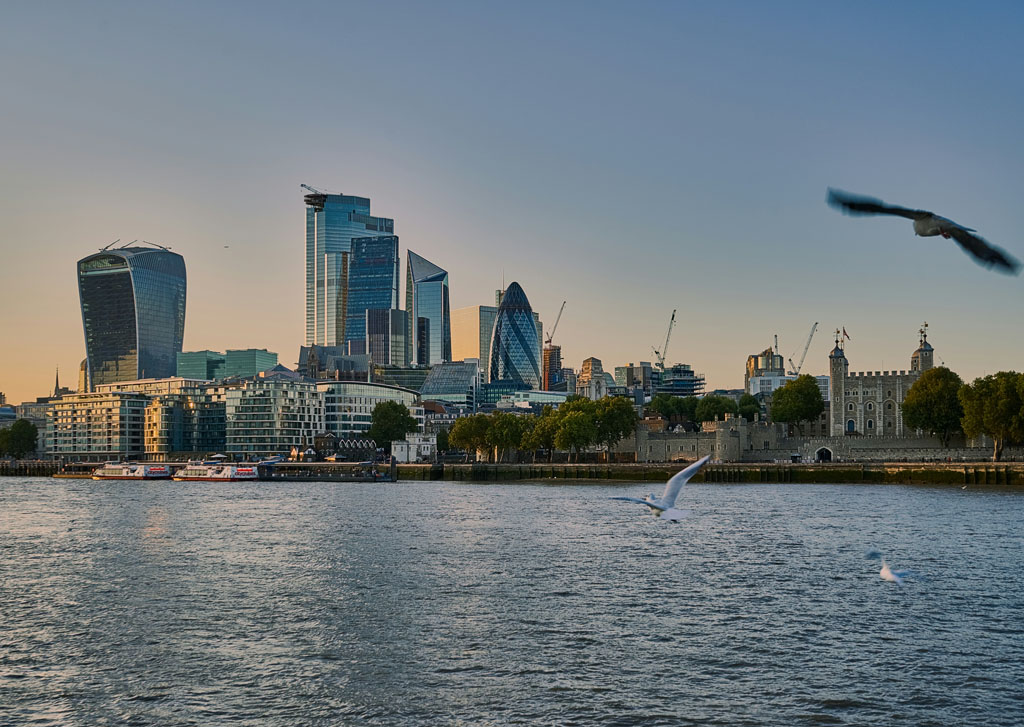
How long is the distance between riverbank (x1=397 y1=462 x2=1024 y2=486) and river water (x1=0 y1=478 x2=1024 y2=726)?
48.3 meters

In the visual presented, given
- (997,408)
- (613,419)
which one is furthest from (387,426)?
(997,408)

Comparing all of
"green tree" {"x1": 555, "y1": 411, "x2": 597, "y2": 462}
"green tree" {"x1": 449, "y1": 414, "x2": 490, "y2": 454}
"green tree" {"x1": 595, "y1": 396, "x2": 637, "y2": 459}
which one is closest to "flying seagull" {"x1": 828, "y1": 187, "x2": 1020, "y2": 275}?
"green tree" {"x1": 555, "y1": 411, "x2": 597, "y2": 462}

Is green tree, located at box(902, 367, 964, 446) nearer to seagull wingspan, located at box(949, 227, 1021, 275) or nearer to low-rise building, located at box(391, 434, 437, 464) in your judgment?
low-rise building, located at box(391, 434, 437, 464)

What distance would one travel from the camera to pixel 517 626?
32.7 metres

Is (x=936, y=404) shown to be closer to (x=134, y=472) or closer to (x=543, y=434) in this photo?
(x=543, y=434)

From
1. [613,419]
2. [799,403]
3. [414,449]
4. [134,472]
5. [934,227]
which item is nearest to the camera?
[934,227]

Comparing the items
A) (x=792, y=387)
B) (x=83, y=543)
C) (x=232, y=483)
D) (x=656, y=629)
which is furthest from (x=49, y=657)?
(x=792, y=387)

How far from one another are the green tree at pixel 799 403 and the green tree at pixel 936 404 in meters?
23.8

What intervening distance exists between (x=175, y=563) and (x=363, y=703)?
2477 centimetres

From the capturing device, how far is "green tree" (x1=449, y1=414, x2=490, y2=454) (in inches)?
6216

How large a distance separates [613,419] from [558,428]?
25.3ft

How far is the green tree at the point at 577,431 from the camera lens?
141 metres

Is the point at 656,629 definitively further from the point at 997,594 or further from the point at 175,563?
the point at 175,563

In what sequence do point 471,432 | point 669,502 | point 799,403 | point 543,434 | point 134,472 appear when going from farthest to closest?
point 134,472 → point 471,432 → point 799,403 → point 543,434 → point 669,502
